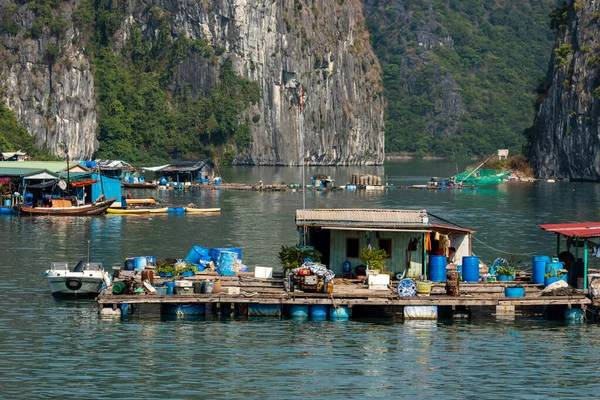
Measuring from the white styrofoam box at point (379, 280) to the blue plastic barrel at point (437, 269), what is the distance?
3.60 metres

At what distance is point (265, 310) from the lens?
48.5m

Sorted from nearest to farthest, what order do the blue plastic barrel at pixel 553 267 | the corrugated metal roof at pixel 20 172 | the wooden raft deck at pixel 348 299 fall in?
1. the wooden raft deck at pixel 348 299
2. the blue plastic barrel at pixel 553 267
3. the corrugated metal roof at pixel 20 172

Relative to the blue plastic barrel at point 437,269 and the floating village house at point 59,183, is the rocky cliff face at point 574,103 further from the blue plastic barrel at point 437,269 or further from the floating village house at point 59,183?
the blue plastic barrel at point 437,269

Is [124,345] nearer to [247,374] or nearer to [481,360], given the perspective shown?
[247,374]

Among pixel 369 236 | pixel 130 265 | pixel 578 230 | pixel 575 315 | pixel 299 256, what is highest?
pixel 578 230

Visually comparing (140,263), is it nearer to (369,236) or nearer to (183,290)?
(183,290)

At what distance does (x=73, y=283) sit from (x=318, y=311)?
12.7 metres

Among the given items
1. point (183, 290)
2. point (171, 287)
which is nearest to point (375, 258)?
point (183, 290)

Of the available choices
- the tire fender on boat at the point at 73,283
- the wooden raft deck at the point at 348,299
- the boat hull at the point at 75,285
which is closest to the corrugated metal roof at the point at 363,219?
the wooden raft deck at the point at 348,299

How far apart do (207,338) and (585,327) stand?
15.6 metres

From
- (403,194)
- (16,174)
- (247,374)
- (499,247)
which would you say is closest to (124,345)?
(247,374)

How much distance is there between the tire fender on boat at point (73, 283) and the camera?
53.8m

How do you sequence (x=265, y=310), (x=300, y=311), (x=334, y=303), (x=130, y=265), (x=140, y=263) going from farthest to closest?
(x=140, y=263)
(x=130, y=265)
(x=265, y=310)
(x=300, y=311)
(x=334, y=303)

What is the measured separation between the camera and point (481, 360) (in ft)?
137
